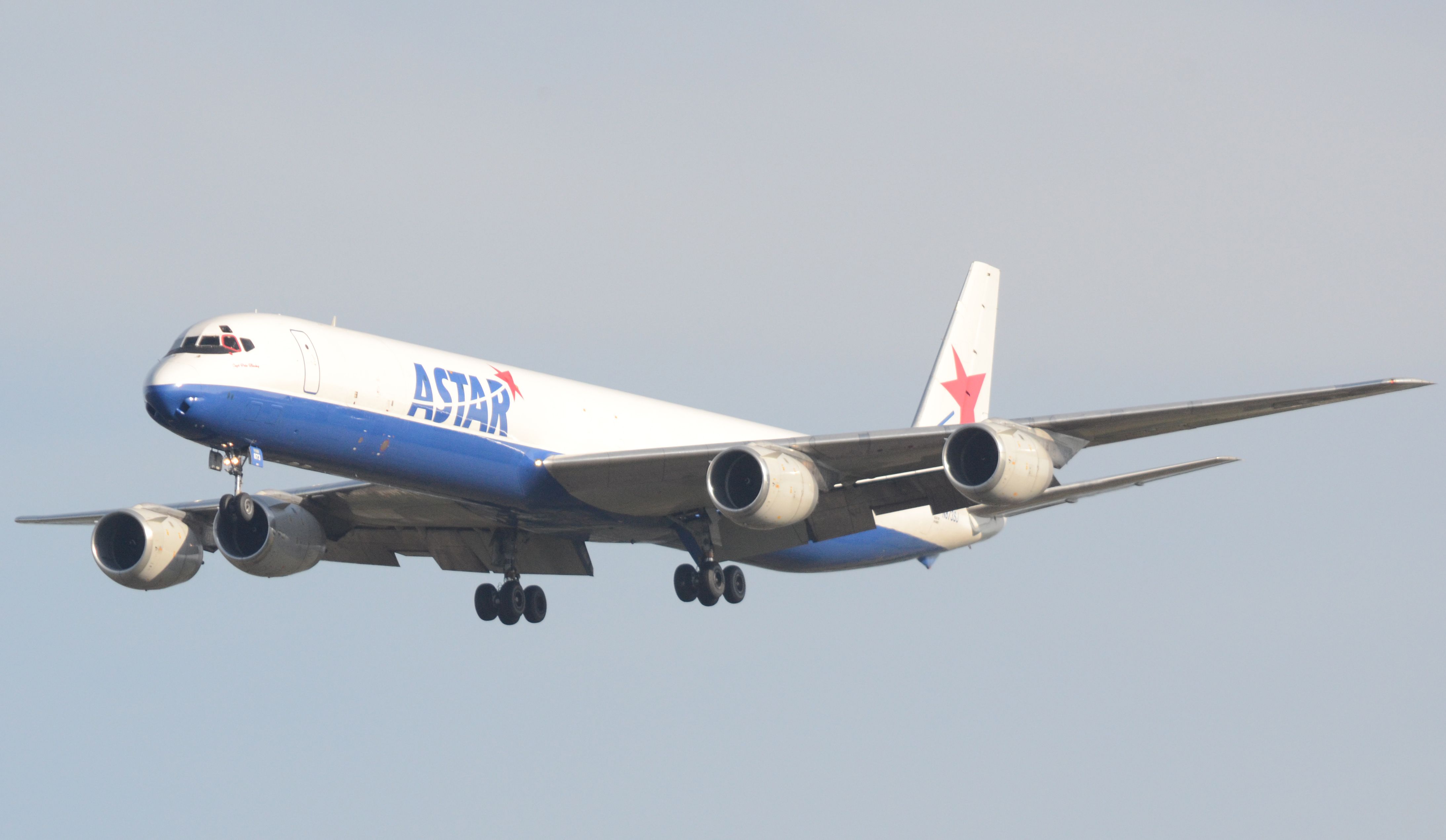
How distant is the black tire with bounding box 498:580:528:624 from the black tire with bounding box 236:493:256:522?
970 cm

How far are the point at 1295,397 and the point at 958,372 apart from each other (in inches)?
740

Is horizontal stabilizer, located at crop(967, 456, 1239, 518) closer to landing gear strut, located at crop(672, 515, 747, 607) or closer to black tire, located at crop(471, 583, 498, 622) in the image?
landing gear strut, located at crop(672, 515, 747, 607)

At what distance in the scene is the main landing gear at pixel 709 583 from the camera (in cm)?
4059

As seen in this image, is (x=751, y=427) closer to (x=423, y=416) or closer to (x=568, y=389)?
(x=568, y=389)

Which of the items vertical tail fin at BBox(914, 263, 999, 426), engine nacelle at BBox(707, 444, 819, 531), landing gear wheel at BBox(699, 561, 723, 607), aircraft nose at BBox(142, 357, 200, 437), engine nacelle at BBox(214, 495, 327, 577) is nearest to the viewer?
aircraft nose at BBox(142, 357, 200, 437)

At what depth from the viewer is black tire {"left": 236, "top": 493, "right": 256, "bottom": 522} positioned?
3431cm

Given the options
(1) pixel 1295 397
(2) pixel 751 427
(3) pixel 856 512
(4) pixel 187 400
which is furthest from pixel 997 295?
(4) pixel 187 400

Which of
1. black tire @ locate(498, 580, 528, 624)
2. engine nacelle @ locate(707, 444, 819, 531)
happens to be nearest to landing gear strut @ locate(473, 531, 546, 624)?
black tire @ locate(498, 580, 528, 624)

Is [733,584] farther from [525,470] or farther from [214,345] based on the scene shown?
[214,345]

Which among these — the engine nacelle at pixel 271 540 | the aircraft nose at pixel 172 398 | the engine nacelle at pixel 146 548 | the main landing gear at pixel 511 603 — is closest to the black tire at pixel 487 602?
the main landing gear at pixel 511 603

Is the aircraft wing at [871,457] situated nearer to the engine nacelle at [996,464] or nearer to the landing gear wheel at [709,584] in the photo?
the engine nacelle at [996,464]

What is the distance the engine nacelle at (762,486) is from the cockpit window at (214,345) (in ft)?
31.3

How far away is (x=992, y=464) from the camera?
3522cm

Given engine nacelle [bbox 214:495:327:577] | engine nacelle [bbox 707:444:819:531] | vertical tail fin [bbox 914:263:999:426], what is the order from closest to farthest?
engine nacelle [bbox 707:444:819:531] < engine nacelle [bbox 214:495:327:577] < vertical tail fin [bbox 914:263:999:426]
